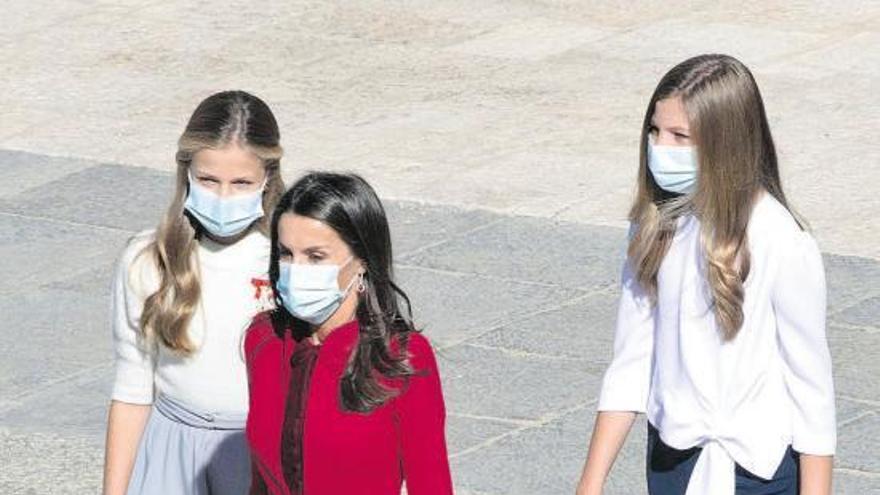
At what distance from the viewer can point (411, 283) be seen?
30.7ft

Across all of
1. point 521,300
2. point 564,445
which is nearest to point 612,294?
point 521,300

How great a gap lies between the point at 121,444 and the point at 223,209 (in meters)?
0.58

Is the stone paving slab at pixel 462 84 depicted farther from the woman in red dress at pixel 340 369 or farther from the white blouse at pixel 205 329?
the woman in red dress at pixel 340 369

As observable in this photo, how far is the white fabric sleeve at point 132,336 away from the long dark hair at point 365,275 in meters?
0.70

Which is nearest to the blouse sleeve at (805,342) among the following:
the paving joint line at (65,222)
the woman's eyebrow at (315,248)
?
the woman's eyebrow at (315,248)

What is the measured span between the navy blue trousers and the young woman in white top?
2.91 ft

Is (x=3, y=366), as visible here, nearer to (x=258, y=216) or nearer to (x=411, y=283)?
(x=411, y=283)

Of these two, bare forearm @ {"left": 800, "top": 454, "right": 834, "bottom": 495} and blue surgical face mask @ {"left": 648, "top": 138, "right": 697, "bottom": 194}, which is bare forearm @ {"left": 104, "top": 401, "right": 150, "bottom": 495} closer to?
blue surgical face mask @ {"left": 648, "top": 138, "right": 697, "bottom": 194}

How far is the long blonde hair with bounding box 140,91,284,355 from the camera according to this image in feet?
15.4

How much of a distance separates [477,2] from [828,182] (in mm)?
4738

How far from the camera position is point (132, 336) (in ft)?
15.8

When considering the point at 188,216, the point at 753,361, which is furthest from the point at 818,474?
the point at 188,216

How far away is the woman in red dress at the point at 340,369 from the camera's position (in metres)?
3.92

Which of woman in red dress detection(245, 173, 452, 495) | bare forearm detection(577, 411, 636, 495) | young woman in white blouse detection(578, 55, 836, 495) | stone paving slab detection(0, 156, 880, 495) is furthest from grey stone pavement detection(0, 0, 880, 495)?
Result: woman in red dress detection(245, 173, 452, 495)
